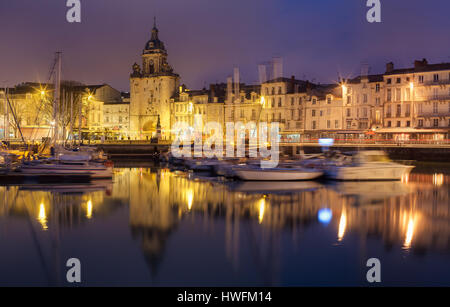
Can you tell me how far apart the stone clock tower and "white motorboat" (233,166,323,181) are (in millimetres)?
49316

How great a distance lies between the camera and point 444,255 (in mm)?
13211

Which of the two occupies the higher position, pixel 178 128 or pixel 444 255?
pixel 178 128

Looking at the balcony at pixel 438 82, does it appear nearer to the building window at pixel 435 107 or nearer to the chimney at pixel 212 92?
the building window at pixel 435 107

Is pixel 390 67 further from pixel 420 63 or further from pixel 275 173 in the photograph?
pixel 275 173

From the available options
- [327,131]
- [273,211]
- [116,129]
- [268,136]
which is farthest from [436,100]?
[116,129]

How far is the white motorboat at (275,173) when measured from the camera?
29.2 meters

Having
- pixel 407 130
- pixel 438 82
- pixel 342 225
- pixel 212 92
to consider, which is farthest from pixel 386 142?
pixel 342 225

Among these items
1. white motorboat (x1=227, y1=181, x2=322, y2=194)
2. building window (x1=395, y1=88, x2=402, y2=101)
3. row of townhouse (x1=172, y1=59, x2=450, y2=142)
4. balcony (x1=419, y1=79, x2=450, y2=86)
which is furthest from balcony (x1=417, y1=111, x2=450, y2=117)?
white motorboat (x1=227, y1=181, x2=322, y2=194)

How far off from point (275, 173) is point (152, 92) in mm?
55545

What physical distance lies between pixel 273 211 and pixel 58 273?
9802 millimetres

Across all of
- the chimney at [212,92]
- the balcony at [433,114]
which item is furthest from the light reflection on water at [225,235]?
the chimney at [212,92]

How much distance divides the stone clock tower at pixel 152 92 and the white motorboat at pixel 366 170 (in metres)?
49.9

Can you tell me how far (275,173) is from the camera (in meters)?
29.0

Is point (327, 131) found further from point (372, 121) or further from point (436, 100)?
point (436, 100)
